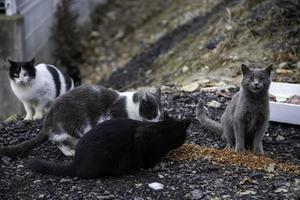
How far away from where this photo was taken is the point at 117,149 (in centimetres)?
512

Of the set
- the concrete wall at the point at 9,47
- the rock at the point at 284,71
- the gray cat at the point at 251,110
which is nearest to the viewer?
the gray cat at the point at 251,110

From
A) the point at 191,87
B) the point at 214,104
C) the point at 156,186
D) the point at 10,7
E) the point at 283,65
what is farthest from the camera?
the point at 10,7

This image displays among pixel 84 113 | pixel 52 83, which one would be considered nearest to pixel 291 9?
pixel 52 83

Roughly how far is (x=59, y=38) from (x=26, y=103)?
15.2ft

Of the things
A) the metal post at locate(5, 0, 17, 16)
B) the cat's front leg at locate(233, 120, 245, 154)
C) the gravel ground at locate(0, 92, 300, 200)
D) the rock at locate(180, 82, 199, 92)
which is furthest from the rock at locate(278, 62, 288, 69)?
the metal post at locate(5, 0, 17, 16)

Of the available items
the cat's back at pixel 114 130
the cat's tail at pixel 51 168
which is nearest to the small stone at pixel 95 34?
the cat's tail at pixel 51 168

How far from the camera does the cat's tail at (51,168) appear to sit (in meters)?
5.21

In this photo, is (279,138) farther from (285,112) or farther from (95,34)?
(95,34)

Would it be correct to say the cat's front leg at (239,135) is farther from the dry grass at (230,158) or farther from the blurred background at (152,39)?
the blurred background at (152,39)

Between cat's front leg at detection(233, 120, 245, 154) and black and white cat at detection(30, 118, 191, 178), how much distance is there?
670 millimetres

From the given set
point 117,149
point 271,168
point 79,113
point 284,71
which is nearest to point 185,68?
point 284,71

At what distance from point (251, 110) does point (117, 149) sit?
1.41 metres

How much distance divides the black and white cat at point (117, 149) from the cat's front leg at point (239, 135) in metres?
0.67

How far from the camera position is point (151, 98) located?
19.8ft
